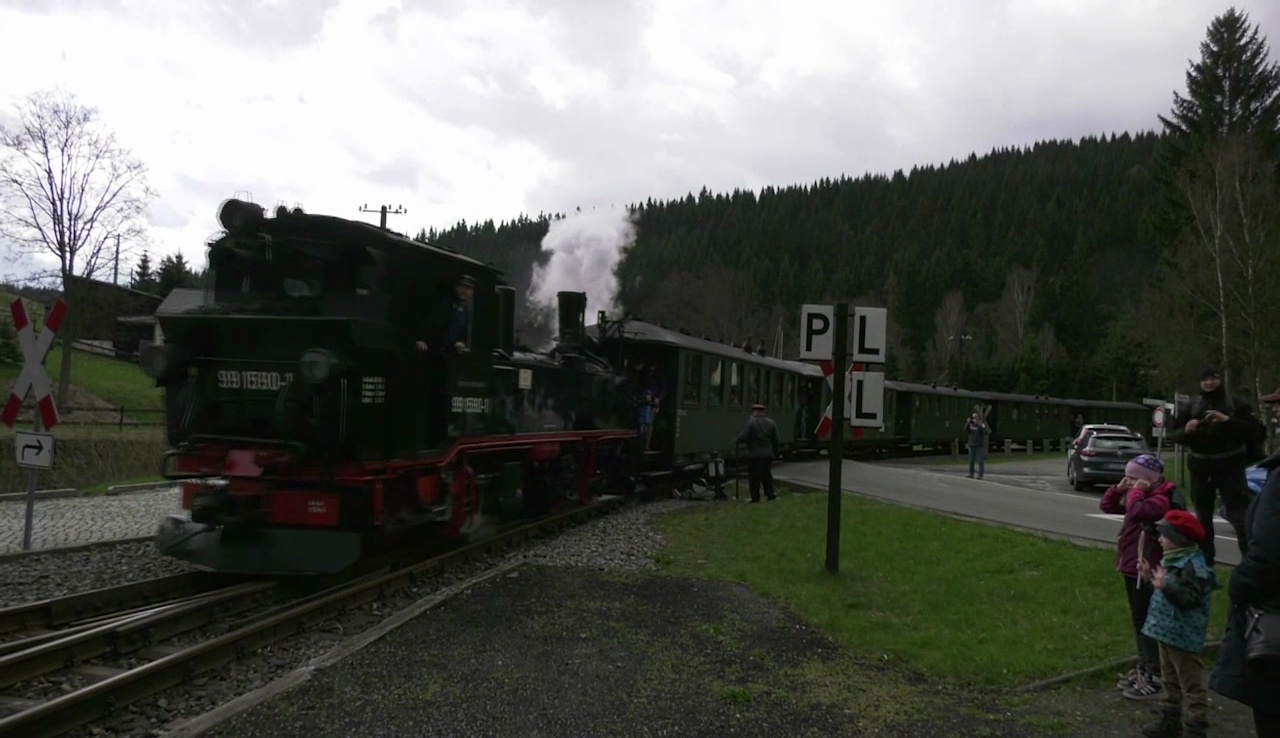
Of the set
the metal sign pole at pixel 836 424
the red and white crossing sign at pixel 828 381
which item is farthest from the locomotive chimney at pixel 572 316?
the metal sign pole at pixel 836 424

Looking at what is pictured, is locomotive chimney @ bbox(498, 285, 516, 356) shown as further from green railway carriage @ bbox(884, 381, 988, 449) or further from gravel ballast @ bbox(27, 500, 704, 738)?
green railway carriage @ bbox(884, 381, 988, 449)

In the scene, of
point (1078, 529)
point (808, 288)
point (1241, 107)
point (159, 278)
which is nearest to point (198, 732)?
point (1078, 529)

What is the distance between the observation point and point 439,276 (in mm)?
8430

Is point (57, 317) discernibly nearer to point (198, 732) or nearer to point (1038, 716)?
point (198, 732)

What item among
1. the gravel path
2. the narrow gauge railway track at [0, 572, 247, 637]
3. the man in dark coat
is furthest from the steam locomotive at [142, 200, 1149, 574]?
the man in dark coat

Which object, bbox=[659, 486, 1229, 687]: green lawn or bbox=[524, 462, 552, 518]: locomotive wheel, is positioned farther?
bbox=[524, 462, 552, 518]: locomotive wheel

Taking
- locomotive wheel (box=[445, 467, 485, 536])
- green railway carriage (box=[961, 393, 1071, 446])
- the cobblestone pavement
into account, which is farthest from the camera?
green railway carriage (box=[961, 393, 1071, 446])

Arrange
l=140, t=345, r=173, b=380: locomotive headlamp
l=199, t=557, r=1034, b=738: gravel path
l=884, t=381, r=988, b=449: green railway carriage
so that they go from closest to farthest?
l=199, t=557, r=1034, b=738: gravel path, l=140, t=345, r=173, b=380: locomotive headlamp, l=884, t=381, r=988, b=449: green railway carriage

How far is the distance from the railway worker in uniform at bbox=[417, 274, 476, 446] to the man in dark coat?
20.5ft

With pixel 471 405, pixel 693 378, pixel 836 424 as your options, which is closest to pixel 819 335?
pixel 836 424

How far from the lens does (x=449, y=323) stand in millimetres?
8312

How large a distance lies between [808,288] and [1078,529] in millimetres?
85614

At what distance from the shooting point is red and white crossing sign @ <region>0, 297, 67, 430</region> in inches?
352

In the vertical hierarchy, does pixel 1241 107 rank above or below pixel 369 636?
above
